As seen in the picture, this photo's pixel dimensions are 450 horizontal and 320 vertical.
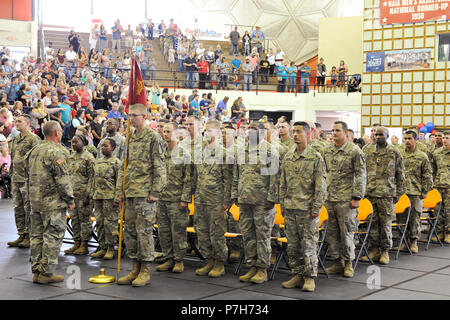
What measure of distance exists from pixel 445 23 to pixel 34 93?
16596 millimetres

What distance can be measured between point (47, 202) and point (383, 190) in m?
5.09

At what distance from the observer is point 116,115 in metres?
18.3

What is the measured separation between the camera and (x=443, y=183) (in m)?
11.7

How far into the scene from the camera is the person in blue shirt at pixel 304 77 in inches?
1166

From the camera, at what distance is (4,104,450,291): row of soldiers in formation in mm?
7664

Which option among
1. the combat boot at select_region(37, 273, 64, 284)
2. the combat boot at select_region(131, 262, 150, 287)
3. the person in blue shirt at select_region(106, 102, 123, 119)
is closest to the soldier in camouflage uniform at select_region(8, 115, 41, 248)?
the combat boot at select_region(37, 273, 64, 284)

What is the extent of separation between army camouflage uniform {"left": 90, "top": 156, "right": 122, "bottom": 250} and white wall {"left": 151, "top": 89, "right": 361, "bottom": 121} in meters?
19.0

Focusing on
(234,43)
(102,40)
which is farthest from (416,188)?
(234,43)

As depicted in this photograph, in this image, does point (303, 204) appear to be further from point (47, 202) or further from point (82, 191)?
point (82, 191)

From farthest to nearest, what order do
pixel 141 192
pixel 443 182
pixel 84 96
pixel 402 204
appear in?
pixel 84 96 → pixel 443 182 → pixel 402 204 → pixel 141 192

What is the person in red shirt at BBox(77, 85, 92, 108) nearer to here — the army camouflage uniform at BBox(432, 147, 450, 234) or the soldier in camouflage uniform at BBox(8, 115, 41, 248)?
the soldier in camouflage uniform at BBox(8, 115, 41, 248)

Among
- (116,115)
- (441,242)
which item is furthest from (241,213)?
(116,115)

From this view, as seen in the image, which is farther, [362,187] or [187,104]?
[187,104]
